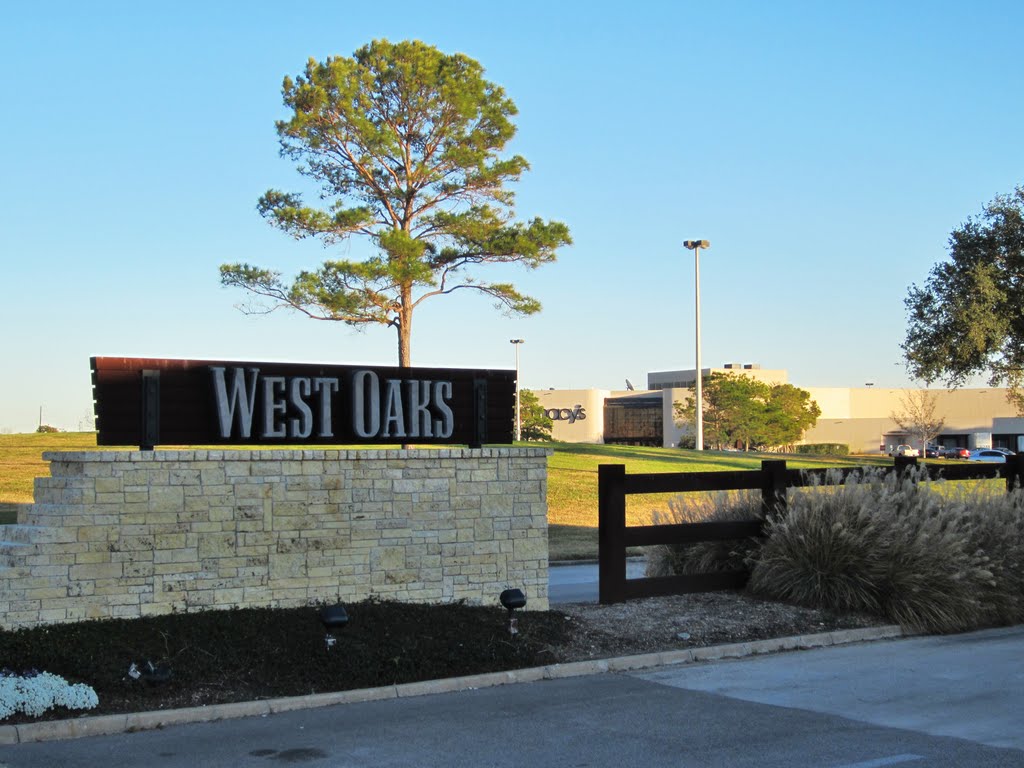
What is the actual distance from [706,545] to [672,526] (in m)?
1.09

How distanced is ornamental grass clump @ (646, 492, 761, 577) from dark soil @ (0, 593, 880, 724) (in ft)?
5.27

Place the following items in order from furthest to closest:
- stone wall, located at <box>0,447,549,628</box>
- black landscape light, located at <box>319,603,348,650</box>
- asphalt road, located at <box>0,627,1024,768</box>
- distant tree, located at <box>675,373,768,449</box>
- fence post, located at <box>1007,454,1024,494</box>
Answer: distant tree, located at <box>675,373,768,449</box> < fence post, located at <box>1007,454,1024,494</box> < stone wall, located at <box>0,447,549,628</box> < black landscape light, located at <box>319,603,348,650</box> < asphalt road, located at <box>0,627,1024,768</box>

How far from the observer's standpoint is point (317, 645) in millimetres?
9398

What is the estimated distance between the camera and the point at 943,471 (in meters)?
14.8

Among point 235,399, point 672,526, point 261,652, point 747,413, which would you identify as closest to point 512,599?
point 261,652

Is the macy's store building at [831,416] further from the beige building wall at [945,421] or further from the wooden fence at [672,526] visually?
the wooden fence at [672,526]

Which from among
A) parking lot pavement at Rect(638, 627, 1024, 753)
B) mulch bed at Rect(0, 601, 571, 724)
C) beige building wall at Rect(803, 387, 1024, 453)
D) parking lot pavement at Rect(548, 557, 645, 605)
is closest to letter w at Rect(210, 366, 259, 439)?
mulch bed at Rect(0, 601, 571, 724)

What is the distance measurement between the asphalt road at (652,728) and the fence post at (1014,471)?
6.06 metres

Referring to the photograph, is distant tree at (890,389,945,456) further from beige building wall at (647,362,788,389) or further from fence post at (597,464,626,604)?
fence post at (597,464,626,604)

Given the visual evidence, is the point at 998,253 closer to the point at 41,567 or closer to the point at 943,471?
the point at 943,471

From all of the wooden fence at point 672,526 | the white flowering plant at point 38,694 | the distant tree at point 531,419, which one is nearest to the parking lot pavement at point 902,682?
the wooden fence at point 672,526

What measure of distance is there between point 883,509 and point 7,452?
106 feet

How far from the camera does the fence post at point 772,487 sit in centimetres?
1345

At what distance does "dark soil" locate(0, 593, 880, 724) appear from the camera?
841 centimetres
